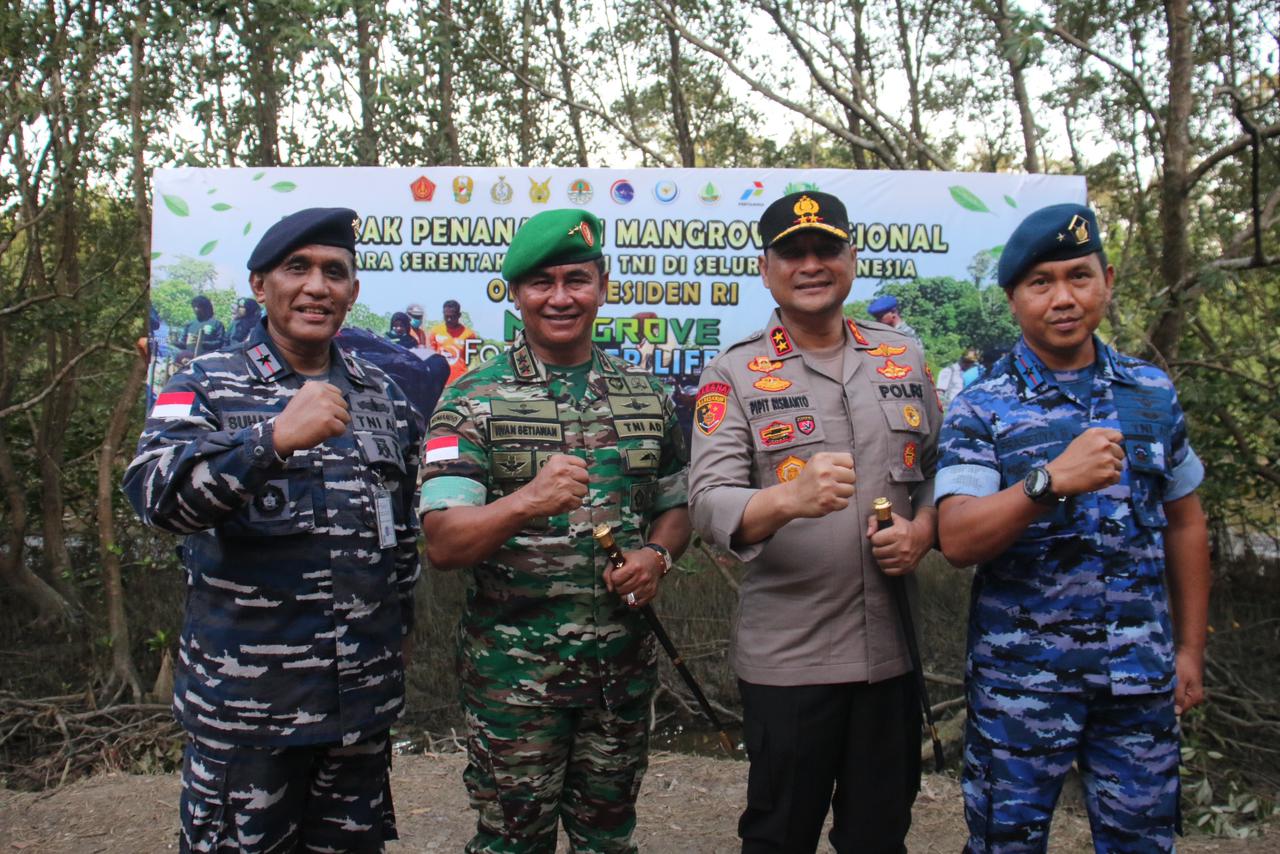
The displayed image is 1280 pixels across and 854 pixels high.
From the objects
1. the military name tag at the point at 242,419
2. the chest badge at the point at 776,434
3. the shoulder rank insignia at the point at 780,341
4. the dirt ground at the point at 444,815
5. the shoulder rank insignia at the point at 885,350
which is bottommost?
the dirt ground at the point at 444,815

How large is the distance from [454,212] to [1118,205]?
16.7ft

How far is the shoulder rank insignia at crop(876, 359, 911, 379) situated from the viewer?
2.26 metres

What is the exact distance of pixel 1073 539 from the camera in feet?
6.60

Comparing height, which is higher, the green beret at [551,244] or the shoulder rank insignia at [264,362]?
the green beret at [551,244]

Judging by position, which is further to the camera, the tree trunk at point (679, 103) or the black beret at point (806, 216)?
the tree trunk at point (679, 103)

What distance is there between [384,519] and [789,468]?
3.08 feet

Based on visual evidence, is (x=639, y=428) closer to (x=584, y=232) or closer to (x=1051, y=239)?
(x=584, y=232)

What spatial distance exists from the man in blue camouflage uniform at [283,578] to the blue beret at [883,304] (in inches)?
94.5

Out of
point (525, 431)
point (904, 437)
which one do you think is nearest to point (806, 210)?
point (904, 437)

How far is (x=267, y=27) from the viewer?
5.07 m

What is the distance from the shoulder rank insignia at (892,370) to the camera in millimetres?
2256

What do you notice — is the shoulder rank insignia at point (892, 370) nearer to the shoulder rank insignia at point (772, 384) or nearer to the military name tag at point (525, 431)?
the shoulder rank insignia at point (772, 384)

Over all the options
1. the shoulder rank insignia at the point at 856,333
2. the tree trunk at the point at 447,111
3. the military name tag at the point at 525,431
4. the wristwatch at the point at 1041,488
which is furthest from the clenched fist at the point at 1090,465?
the tree trunk at the point at 447,111

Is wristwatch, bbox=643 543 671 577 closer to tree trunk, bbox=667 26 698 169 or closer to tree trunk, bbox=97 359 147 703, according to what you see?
tree trunk, bbox=97 359 147 703
